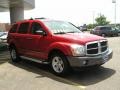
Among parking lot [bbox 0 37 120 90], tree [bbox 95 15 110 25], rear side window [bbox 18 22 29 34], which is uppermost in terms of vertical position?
tree [bbox 95 15 110 25]

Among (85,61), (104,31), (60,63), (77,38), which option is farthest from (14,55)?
(104,31)

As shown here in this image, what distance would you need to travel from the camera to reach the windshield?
9.31 metres

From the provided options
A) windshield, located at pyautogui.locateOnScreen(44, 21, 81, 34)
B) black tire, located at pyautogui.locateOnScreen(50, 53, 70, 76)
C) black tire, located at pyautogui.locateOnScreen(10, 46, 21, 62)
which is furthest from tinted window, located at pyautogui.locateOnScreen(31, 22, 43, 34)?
black tire, located at pyautogui.locateOnScreen(10, 46, 21, 62)

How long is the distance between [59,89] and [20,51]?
173 inches

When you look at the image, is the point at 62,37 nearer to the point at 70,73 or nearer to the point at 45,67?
the point at 70,73

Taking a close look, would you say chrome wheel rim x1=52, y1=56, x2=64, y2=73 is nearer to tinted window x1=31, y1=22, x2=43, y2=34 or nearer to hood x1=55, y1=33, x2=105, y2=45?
hood x1=55, y1=33, x2=105, y2=45

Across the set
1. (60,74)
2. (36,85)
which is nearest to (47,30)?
(60,74)

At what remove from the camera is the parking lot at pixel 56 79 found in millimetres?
7371

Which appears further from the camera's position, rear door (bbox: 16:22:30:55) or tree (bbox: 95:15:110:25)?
tree (bbox: 95:15:110:25)

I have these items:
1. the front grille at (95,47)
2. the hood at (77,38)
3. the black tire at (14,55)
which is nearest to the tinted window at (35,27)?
the hood at (77,38)

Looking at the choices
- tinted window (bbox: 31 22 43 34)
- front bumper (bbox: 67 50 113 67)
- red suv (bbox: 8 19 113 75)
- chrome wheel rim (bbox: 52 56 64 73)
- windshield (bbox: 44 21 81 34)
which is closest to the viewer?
front bumper (bbox: 67 50 113 67)

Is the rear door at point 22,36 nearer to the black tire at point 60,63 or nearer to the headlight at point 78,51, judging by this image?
the black tire at point 60,63

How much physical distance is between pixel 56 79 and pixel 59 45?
3.62 feet

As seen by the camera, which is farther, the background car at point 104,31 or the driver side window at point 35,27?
the background car at point 104,31
